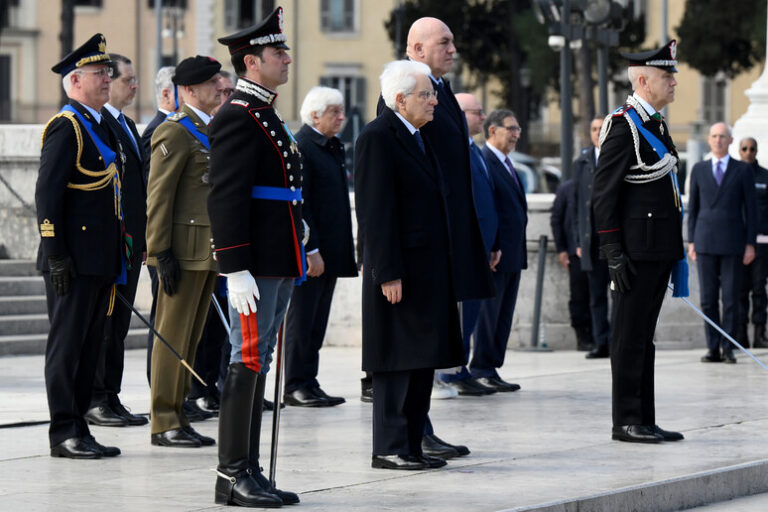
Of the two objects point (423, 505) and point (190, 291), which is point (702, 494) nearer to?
point (423, 505)

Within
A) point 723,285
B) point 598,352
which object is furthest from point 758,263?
point 598,352

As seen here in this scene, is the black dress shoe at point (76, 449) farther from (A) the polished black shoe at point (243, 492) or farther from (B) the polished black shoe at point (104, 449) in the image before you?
(A) the polished black shoe at point (243, 492)

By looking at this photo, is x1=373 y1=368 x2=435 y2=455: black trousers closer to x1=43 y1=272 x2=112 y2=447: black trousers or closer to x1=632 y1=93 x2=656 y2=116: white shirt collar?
x1=43 y1=272 x2=112 y2=447: black trousers

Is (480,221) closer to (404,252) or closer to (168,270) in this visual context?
(168,270)

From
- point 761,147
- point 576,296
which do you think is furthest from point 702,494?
point 761,147

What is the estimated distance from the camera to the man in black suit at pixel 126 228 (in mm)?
9680

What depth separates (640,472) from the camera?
26.0ft

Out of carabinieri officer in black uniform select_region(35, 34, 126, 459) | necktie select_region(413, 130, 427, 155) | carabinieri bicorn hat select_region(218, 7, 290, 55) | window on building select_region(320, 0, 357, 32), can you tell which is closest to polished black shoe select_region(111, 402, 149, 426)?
carabinieri officer in black uniform select_region(35, 34, 126, 459)

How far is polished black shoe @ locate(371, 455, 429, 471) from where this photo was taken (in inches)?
314

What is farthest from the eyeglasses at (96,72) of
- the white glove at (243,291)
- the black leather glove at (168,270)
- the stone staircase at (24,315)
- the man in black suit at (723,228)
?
the man in black suit at (723,228)

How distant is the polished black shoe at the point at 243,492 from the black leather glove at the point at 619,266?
2623 millimetres

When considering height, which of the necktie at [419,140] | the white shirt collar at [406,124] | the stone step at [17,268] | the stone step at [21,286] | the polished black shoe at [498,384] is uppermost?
the white shirt collar at [406,124]

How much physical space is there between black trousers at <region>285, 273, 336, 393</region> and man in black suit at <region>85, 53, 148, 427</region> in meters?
1.23

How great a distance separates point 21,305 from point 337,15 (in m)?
52.7
